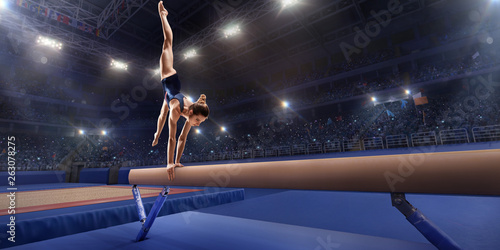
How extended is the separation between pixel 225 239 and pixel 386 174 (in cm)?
139

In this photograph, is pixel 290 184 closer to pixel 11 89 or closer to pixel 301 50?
pixel 301 50

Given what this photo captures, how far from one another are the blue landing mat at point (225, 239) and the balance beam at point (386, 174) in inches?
28.3

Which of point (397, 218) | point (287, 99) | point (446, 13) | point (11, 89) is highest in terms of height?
point (446, 13)

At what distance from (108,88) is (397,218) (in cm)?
2315

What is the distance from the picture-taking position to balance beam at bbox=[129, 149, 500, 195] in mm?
690

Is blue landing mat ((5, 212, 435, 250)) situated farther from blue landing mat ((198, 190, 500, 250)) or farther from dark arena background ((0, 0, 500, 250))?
blue landing mat ((198, 190, 500, 250))

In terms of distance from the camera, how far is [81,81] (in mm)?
18484

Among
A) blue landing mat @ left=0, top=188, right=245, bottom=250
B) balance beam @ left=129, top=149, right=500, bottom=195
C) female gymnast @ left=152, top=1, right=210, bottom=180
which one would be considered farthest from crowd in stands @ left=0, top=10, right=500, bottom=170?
balance beam @ left=129, top=149, right=500, bottom=195

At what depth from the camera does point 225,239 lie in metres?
1.75

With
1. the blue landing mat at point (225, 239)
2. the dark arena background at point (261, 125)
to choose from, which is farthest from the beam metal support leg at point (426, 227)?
the blue landing mat at point (225, 239)

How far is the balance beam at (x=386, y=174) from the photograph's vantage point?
0.69 m

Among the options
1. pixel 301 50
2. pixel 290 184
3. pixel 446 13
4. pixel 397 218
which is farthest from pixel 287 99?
pixel 290 184

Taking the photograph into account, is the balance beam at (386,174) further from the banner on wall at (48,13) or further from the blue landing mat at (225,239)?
the banner on wall at (48,13)

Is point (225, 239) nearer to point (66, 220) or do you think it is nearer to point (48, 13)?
point (66, 220)
